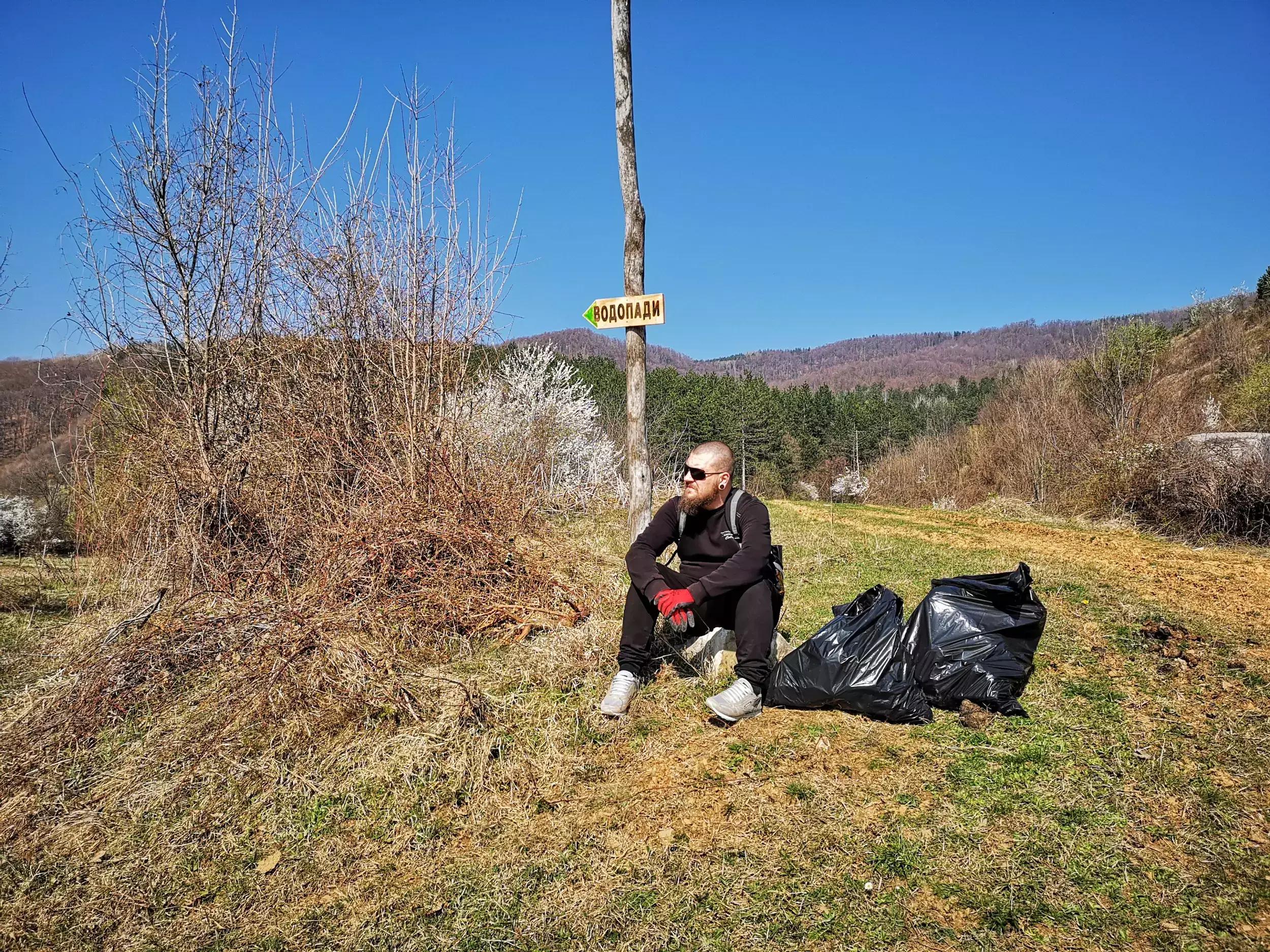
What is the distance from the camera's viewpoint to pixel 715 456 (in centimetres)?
354

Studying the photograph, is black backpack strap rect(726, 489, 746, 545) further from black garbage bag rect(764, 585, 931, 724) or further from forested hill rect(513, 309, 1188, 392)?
forested hill rect(513, 309, 1188, 392)

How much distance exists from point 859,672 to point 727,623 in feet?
2.46

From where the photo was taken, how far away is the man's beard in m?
3.51

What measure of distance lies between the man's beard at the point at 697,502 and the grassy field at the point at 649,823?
97 centimetres

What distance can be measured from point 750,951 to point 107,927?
2083 mm

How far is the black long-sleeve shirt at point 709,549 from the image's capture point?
3.28 meters

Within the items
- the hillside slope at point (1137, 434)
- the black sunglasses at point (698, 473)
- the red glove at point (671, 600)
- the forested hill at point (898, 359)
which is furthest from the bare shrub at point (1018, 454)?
the forested hill at point (898, 359)

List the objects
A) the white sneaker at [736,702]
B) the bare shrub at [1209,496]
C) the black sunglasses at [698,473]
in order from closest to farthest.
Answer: the white sneaker at [736,702] → the black sunglasses at [698,473] → the bare shrub at [1209,496]

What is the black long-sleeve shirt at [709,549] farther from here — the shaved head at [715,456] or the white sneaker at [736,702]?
the white sneaker at [736,702]

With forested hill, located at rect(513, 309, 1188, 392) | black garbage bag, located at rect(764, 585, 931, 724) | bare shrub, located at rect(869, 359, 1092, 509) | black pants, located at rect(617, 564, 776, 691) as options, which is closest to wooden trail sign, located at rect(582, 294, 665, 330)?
black pants, located at rect(617, 564, 776, 691)

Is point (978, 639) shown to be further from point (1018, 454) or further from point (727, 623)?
point (1018, 454)

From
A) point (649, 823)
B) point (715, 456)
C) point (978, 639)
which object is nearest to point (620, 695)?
point (649, 823)

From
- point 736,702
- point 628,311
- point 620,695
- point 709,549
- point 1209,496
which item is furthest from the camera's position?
point 1209,496

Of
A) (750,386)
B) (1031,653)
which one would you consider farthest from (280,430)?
(750,386)
